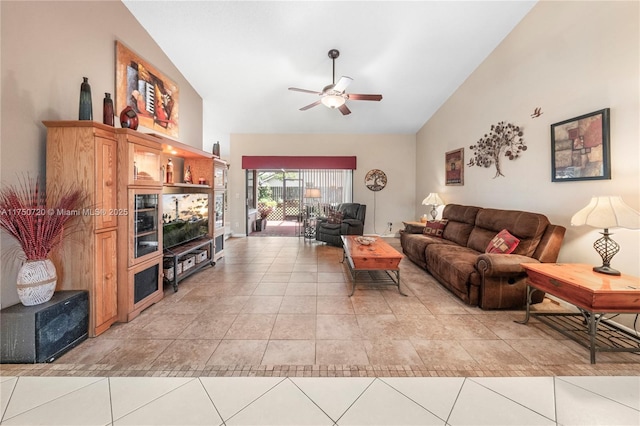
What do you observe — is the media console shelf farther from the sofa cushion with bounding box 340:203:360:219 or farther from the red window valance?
the sofa cushion with bounding box 340:203:360:219

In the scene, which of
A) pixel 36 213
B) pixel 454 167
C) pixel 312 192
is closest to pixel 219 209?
pixel 36 213

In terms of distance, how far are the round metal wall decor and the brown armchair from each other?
3.59 feet

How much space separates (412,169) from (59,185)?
22.8 ft

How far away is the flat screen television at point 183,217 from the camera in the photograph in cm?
317

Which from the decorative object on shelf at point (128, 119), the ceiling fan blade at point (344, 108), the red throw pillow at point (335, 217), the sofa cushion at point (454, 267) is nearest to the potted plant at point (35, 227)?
the decorative object on shelf at point (128, 119)

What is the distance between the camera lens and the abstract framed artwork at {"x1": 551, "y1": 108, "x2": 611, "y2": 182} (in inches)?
90.0

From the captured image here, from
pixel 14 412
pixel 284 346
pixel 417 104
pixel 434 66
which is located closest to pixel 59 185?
pixel 14 412

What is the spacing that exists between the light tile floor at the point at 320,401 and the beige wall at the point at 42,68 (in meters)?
1.08

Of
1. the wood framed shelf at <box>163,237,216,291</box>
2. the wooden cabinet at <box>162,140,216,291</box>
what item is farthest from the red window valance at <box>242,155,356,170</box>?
the wood framed shelf at <box>163,237,216,291</box>

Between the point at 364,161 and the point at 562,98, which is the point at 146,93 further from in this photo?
the point at 562,98

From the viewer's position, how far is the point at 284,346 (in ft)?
6.51

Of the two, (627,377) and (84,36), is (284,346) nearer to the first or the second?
(627,377)

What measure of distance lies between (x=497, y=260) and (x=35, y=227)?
4.25 m

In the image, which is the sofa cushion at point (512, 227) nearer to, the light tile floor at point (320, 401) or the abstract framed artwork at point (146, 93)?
the light tile floor at point (320, 401)
